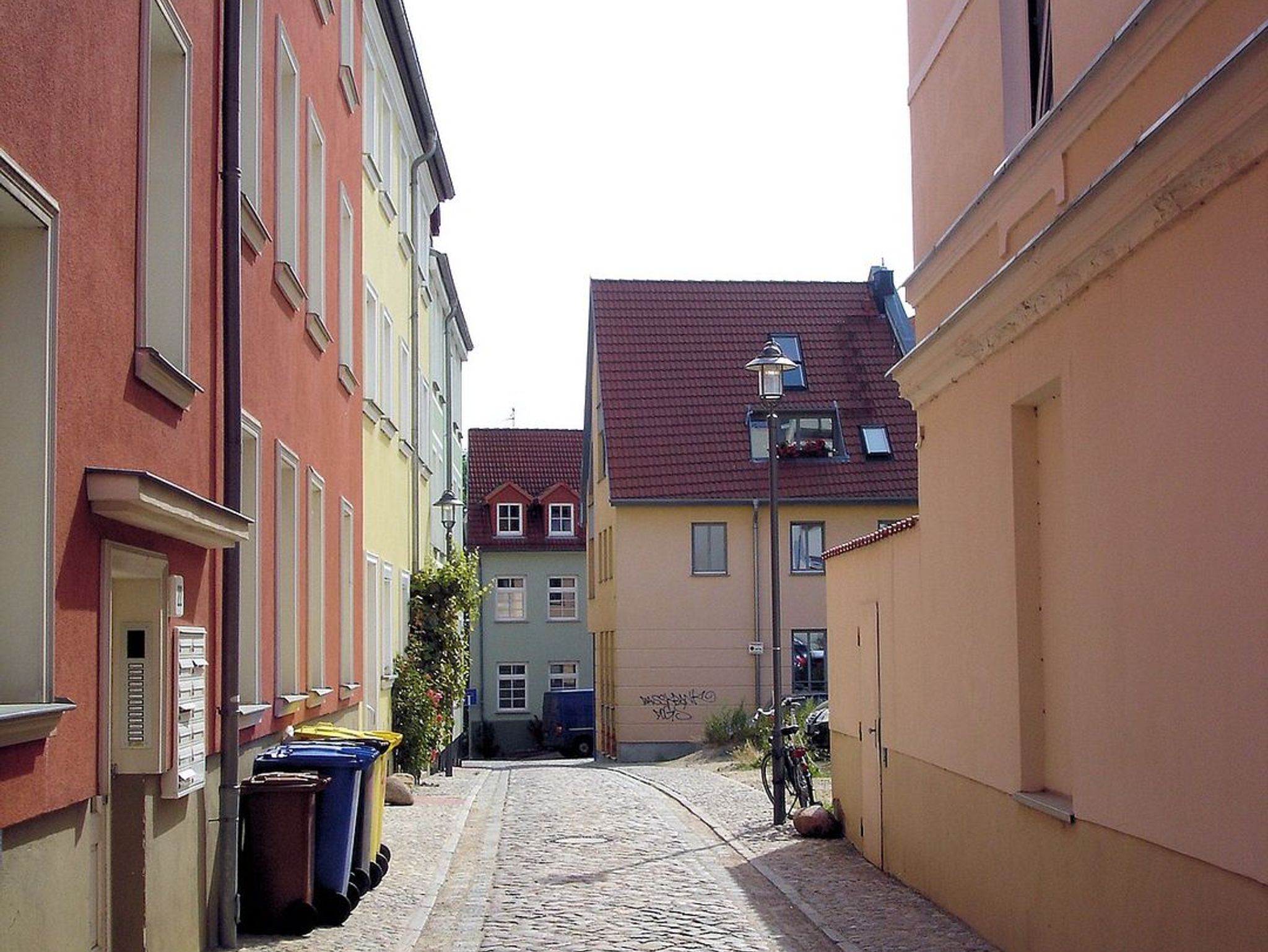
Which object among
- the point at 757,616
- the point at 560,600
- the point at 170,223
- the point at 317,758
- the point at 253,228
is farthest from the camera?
the point at 560,600

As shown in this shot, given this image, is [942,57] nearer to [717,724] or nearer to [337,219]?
[337,219]

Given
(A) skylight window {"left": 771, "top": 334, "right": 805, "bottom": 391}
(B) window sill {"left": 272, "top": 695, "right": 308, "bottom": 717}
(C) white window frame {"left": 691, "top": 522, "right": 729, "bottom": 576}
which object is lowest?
(B) window sill {"left": 272, "top": 695, "right": 308, "bottom": 717}

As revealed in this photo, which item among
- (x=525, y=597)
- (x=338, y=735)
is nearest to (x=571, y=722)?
(x=525, y=597)

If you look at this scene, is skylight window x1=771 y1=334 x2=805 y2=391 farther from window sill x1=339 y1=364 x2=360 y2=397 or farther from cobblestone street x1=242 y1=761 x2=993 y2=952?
window sill x1=339 y1=364 x2=360 y2=397

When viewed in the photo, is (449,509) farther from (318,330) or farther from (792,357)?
(318,330)

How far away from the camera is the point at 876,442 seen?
4459cm

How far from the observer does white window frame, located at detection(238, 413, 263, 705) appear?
41.4 ft

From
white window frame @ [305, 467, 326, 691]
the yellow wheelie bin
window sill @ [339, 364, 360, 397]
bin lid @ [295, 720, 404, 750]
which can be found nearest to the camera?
the yellow wheelie bin

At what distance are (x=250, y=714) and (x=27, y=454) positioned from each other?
5.47m

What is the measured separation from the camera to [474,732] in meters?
61.5

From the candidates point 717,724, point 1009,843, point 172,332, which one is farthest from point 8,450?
point 717,724

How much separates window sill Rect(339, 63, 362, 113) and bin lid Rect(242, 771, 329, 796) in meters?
9.74

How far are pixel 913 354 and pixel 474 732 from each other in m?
49.6

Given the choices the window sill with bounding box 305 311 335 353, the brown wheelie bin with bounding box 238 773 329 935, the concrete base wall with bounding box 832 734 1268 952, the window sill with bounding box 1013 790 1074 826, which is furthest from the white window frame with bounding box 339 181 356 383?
the window sill with bounding box 1013 790 1074 826
